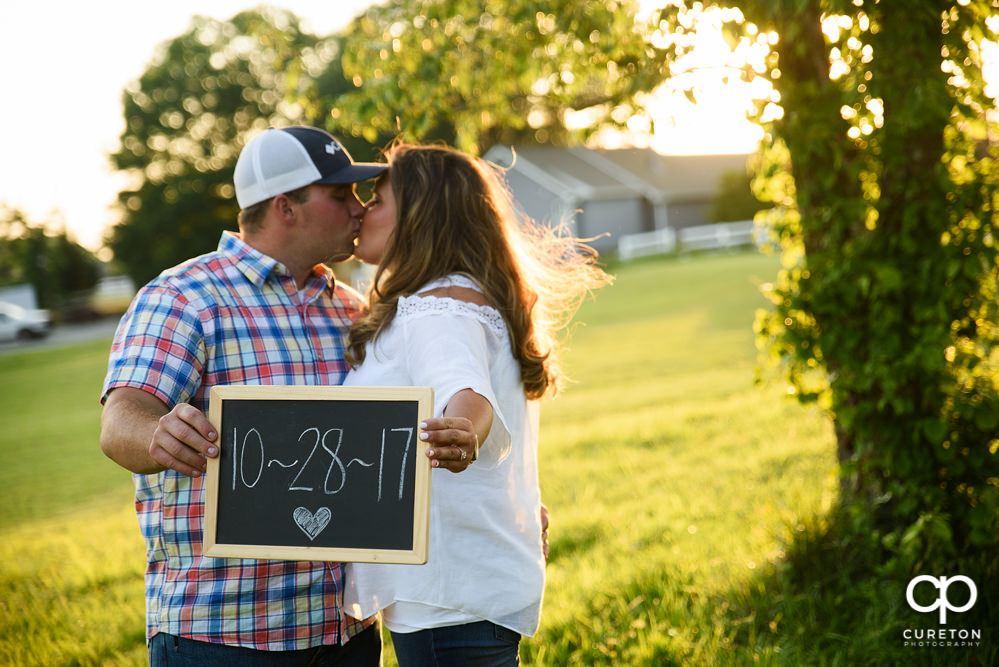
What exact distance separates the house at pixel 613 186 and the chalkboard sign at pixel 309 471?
3244 cm

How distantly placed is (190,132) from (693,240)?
76.8 ft

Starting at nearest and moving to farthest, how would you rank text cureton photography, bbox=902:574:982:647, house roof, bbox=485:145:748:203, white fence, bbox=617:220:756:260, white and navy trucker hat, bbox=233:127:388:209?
white and navy trucker hat, bbox=233:127:388:209, text cureton photography, bbox=902:574:982:647, white fence, bbox=617:220:756:260, house roof, bbox=485:145:748:203

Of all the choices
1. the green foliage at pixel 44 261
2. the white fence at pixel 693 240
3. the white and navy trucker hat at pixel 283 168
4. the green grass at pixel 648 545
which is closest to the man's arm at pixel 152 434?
the white and navy trucker hat at pixel 283 168

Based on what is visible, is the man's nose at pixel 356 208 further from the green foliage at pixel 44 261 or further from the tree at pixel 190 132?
the green foliage at pixel 44 261

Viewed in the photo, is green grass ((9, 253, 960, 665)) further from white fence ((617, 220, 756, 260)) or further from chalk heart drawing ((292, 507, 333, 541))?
white fence ((617, 220, 756, 260))

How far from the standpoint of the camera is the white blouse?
2150 millimetres

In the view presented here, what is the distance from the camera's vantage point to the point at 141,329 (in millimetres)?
2285

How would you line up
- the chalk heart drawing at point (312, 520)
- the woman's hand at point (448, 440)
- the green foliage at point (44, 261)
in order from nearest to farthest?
the woman's hand at point (448, 440), the chalk heart drawing at point (312, 520), the green foliage at point (44, 261)

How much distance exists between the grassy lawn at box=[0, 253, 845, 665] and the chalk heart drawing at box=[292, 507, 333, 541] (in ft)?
3.52

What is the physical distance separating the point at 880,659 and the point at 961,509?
79cm

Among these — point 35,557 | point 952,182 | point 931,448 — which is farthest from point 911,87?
point 35,557

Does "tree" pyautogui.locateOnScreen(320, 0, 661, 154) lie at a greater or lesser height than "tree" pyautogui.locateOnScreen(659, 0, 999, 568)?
greater

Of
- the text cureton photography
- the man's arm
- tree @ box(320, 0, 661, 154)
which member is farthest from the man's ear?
the text cureton photography

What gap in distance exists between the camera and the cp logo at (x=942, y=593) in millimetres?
3482
